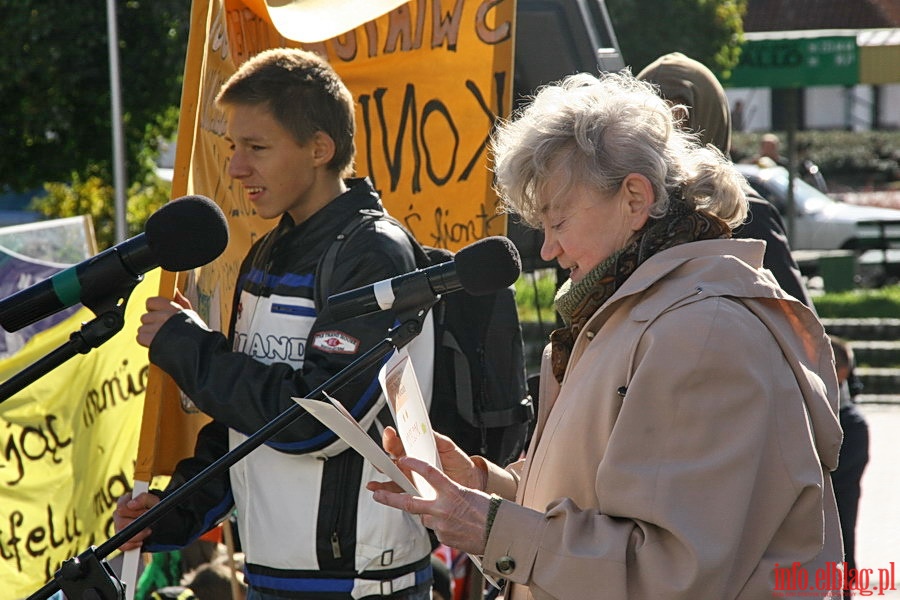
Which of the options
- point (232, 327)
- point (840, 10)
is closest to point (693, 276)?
point (232, 327)

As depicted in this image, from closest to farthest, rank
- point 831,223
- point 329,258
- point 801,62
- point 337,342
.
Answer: point 337,342 → point 329,258 → point 801,62 → point 831,223

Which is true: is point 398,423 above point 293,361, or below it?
above

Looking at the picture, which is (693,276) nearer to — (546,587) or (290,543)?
(546,587)

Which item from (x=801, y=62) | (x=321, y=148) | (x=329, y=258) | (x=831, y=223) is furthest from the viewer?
(x=831, y=223)

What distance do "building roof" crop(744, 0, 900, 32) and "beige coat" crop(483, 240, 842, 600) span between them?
108ft

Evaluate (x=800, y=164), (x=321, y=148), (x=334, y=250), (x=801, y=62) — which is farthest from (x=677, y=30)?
(x=334, y=250)

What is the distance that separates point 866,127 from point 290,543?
115 feet

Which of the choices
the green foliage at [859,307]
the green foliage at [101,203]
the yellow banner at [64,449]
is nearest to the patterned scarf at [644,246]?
the yellow banner at [64,449]

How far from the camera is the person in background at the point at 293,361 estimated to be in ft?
8.95

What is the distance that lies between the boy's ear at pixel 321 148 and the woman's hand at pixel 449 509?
1103mm

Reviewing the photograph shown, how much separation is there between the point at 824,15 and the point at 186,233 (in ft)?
113

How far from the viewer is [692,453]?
6.45ft

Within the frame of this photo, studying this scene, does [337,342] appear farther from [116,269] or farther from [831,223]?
[831,223]

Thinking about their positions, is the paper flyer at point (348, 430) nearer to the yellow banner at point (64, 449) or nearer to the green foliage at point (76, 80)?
the yellow banner at point (64, 449)
